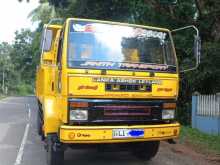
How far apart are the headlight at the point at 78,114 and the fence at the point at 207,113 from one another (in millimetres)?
7407

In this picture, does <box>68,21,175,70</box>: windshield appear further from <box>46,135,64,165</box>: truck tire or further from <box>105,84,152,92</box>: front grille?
<box>46,135,64,165</box>: truck tire

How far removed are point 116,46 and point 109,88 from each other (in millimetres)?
888

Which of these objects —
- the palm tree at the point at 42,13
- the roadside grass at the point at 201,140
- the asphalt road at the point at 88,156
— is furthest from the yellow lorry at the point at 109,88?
the palm tree at the point at 42,13

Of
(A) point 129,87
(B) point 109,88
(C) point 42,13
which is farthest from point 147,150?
(C) point 42,13

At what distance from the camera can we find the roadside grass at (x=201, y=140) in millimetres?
12329

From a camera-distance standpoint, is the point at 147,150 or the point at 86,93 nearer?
the point at 86,93

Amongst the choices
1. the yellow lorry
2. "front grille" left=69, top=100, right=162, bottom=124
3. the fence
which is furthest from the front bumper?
the fence

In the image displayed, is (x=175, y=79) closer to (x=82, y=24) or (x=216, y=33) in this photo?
(x=82, y=24)

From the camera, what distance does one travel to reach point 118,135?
27.3ft

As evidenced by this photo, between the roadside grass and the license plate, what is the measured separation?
3937mm

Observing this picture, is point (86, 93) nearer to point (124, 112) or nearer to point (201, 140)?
point (124, 112)

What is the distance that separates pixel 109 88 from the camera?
8414mm

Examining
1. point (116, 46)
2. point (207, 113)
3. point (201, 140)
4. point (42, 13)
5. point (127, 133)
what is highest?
point (42, 13)

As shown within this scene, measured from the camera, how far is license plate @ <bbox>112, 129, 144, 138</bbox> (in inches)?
327
